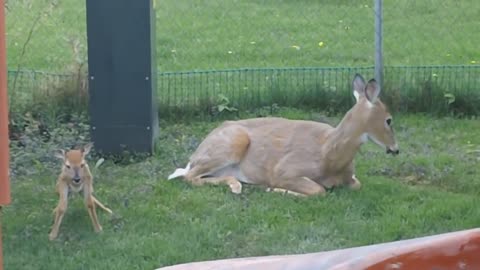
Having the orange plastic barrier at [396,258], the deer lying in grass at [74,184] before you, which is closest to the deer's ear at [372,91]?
the deer lying in grass at [74,184]

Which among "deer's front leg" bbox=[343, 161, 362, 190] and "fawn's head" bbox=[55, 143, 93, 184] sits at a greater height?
"fawn's head" bbox=[55, 143, 93, 184]

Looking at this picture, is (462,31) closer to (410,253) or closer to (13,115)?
(13,115)

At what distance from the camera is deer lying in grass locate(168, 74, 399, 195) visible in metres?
7.15

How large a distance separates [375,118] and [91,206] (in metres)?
2.09

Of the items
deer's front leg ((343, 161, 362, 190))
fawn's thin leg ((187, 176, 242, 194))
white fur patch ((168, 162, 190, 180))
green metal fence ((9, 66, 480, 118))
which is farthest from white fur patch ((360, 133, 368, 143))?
green metal fence ((9, 66, 480, 118))

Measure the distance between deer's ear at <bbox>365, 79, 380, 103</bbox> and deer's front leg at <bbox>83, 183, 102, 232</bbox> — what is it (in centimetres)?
205

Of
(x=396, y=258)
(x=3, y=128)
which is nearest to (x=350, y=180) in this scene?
(x=3, y=128)

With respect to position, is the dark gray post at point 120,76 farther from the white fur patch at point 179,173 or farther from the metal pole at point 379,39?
the metal pole at point 379,39

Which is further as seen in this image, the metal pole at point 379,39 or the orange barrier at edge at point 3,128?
the metal pole at point 379,39

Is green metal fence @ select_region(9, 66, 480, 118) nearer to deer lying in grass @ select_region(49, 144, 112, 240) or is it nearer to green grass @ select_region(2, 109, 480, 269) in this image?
green grass @ select_region(2, 109, 480, 269)

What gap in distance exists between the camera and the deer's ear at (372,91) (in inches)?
280

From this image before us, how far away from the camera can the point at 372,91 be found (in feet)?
23.5

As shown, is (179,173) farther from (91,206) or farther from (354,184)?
(91,206)

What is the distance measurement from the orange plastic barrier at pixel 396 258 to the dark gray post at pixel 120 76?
5559 millimetres
